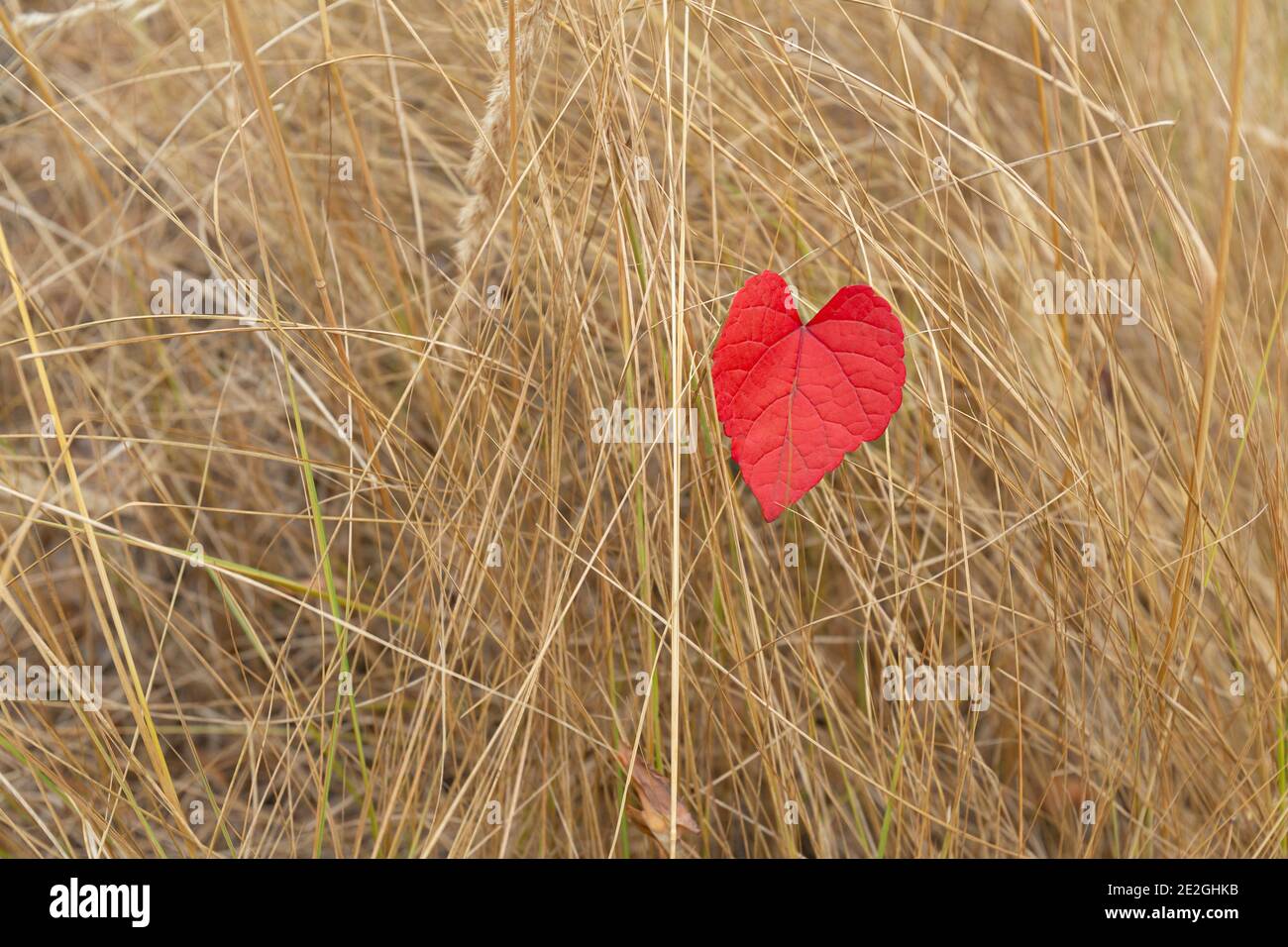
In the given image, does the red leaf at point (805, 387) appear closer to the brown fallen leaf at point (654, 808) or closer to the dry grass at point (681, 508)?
the dry grass at point (681, 508)

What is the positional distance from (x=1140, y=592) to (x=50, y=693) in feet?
4.72

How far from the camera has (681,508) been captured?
1.21m

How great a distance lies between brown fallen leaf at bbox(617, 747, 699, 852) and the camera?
3.43 feet

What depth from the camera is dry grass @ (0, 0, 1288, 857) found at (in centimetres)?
107

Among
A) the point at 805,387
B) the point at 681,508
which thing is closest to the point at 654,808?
the point at 681,508

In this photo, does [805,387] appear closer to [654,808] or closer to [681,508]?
[681,508]

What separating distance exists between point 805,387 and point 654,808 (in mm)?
505

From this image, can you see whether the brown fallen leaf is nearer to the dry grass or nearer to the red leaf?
the dry grass

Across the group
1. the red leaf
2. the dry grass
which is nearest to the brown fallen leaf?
the dry grass

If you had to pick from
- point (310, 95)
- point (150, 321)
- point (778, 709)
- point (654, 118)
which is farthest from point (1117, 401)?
point (150, 321)

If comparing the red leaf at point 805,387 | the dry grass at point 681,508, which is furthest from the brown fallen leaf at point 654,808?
the red leaf at point 805,387

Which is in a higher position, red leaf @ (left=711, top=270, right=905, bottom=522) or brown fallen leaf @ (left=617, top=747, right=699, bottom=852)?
red leaf @ (left=711, top=270, right=905, bottom=522)

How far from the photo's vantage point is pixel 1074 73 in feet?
3.88

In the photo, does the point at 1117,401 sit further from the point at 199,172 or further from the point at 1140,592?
the point at 199,172
